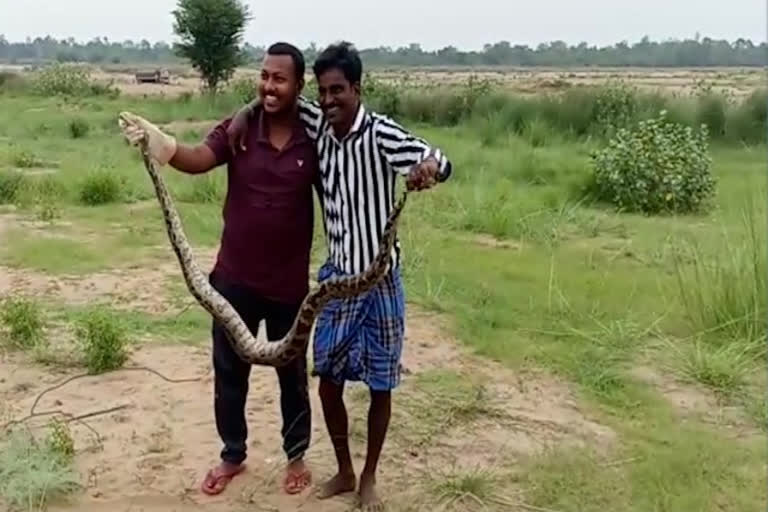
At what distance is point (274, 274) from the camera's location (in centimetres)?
309

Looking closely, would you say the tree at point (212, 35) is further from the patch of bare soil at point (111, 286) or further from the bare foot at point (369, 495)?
the bare foot at point (369, 495)

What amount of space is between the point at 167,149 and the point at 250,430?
1484 mm

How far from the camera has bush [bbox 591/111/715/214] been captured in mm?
9789

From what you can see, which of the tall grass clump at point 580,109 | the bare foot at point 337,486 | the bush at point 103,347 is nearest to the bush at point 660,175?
the tall grass clump at point 580,109

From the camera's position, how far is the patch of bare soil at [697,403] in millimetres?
4282

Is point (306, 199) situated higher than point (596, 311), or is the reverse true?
point (306, 199)

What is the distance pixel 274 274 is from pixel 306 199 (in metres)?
0.25

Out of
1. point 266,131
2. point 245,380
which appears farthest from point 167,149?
point 245,380

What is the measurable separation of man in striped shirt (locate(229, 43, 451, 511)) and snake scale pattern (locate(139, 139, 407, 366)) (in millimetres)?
104

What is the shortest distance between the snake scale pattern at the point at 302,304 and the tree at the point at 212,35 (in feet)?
78.5

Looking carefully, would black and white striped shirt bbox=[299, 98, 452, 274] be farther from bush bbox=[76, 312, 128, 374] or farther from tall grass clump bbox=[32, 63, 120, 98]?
tall grass clump bbox=[32, 63, 120, 98]

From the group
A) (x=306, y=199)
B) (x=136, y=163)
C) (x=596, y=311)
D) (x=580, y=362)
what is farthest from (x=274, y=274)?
(x=136, y=163)

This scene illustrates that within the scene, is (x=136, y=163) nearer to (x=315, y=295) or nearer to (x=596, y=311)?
(x=596, y=311)

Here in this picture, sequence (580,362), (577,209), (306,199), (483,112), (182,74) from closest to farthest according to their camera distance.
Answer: (306,199) → (580,362) → (577,209) → (483,112) → (182,74)
